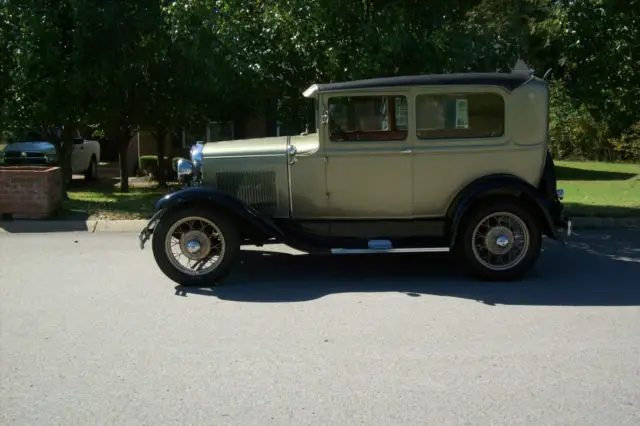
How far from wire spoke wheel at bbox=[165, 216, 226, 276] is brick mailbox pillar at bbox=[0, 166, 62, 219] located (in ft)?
14.5

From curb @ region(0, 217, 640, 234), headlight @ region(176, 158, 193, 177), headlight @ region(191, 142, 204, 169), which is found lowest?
curb @ region(0, 217, 640, 234)

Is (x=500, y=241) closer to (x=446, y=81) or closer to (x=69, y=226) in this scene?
(x=446, y=81)

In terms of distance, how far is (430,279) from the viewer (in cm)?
693

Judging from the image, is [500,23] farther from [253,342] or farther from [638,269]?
[253,342]

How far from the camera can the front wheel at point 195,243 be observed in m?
6.53

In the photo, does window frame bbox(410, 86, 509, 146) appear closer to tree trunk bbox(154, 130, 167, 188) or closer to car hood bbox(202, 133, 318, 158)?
car hood bbox(202, 133, 318, 158)

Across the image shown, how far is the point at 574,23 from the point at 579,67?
2.43ft

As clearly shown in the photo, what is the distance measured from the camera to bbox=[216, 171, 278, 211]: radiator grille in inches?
272

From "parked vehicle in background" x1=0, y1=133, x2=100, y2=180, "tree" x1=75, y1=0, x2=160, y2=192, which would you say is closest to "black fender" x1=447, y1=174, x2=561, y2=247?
"tree" x1=75, y1=0, x2=160, y2=192

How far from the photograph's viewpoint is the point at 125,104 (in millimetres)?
13539

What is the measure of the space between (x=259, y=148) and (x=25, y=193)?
16.3ft

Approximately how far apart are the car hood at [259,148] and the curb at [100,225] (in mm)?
3317

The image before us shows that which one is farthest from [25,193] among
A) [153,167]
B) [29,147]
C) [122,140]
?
[153,167]

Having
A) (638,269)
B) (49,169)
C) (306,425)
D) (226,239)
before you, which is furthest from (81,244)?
(638,269)
